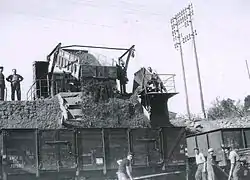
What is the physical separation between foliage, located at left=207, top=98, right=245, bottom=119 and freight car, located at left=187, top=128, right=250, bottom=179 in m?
17.5

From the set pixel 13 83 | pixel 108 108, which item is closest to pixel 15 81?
pixel 13 83

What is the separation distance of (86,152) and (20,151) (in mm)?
2278

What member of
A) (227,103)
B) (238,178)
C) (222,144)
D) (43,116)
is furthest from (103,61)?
(227,103)

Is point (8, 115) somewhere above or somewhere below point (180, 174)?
above

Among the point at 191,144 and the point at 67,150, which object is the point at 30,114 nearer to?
the point at 67,150

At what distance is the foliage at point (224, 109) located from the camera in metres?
36.2

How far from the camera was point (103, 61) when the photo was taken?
964 inches

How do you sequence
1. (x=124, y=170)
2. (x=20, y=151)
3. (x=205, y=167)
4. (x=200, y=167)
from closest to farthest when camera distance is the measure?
(x=124, y=170)
(x=20, y=151)
(x=205, y=167)
(x=200, y=167)

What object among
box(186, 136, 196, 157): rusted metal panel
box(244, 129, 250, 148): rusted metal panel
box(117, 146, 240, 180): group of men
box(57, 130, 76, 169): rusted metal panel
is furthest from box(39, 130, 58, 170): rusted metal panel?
box(244, 129, 250, 148): rusted metal panel

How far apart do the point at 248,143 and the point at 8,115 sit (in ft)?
40.0

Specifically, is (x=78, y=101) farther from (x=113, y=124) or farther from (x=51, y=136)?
(x=51, y=136)

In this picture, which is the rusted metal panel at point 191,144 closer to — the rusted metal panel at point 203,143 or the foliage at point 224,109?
the rusted metal panel at point 203,143

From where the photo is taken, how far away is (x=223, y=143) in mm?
17250

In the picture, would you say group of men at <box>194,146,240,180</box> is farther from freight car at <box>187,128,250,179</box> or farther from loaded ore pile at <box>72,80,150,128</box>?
loaded ore pile at <box>72,80,150,128</box>
